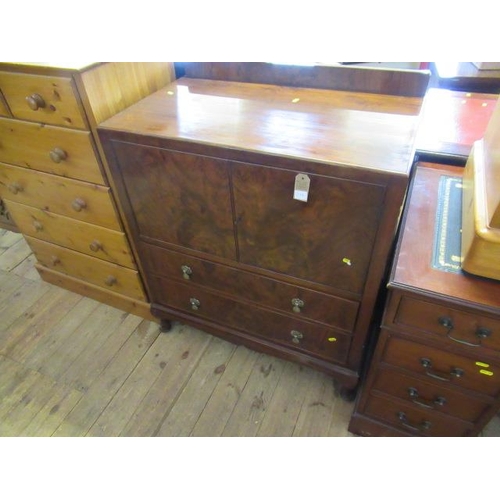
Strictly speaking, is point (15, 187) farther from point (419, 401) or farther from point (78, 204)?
point (419, 401)

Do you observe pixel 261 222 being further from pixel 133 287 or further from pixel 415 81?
pixel 133 287

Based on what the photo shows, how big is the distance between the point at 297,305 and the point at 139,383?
29.9 inches

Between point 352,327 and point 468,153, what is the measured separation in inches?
24.8

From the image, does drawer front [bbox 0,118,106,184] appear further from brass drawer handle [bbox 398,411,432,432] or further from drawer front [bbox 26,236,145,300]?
brass drawer handle [bbox 398,411,432,432]

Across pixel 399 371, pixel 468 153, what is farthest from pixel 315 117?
pixel 399 371

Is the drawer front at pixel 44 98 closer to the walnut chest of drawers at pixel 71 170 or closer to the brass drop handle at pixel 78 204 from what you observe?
the walnut chest of drawers at pixel 71 170

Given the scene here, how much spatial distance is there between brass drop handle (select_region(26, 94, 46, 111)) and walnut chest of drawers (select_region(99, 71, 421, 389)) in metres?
0.24

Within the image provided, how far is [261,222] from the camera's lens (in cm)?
97

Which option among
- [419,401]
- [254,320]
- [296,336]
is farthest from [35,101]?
[419,401]

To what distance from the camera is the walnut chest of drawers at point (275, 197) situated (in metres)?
0.82

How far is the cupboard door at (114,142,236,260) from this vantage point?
3.10 feet

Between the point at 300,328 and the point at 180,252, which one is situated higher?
the point at 180,252

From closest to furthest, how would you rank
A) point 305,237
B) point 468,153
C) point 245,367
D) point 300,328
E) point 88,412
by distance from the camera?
1. point 305,237
2. point 468,153
3. point 300,328
4. point 88,412
5. point 245,367

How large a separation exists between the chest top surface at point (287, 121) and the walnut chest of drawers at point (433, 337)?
0.71 feet
